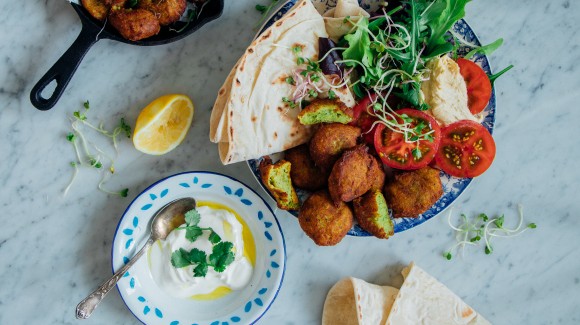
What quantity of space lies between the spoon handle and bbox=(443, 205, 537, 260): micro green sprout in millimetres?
1988

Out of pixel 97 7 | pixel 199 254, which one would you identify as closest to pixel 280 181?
pixel 199 254

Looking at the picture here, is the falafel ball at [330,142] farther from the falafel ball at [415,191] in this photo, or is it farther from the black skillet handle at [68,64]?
the black skillet handle at [68,64]

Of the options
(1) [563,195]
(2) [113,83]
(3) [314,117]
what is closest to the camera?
(3) [314,117]

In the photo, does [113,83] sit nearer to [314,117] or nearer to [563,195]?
[314,117]

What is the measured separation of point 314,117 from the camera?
9.86 ft

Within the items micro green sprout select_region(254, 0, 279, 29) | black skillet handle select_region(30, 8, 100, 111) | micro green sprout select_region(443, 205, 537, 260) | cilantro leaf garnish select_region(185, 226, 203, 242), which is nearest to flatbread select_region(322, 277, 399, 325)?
micro green sprout select_region(443, 205, 537, 260)

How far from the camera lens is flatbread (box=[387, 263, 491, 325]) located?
3.44 m

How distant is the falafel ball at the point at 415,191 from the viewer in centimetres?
308

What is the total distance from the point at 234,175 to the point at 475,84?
4.99ft

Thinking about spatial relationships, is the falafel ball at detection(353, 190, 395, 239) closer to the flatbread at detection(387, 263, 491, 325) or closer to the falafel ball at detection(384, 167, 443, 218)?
the falafel ball at detection(384, 167, 443, 218)

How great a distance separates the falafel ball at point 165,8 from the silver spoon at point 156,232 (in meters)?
1.04

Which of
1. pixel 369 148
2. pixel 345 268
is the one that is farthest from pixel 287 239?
pixel 369 148

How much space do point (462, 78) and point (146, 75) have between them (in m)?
1.86

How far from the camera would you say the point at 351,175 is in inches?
117
